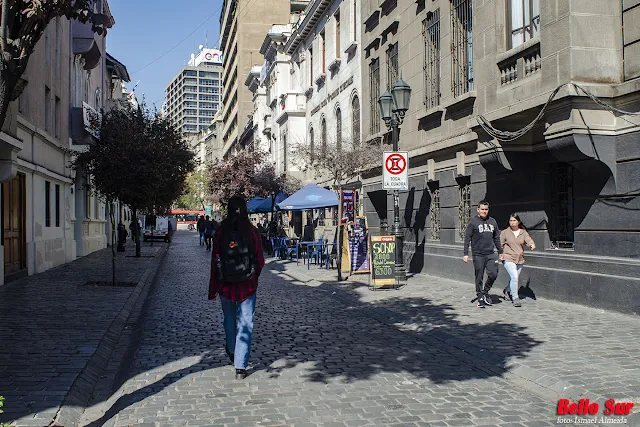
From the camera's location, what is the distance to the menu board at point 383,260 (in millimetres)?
13648

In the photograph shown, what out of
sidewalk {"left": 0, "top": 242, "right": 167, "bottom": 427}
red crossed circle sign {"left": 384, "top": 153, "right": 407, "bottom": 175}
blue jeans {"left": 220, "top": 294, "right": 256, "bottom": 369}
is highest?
red crossed circle sign {"left": 384, "top": 153, "right": 407, "bottom": 175}

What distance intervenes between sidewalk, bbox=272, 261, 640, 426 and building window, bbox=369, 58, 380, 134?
8588 millimetres

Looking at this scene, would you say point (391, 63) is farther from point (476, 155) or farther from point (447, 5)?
point (476, 155)

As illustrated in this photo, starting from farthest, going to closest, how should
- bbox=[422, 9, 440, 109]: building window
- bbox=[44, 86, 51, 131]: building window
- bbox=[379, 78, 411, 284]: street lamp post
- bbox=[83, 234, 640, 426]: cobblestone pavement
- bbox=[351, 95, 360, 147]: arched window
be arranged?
bbox=[351, 95, 360, 147]: arched window
bbox=[44, 86, 51, 131]: building window
bbox=[422, 9, 440, 109]: building window
bbox=[379, 78, 411, 284]: street lamp post
bbox=[83, 234, 640, 426]: cobblestone pavement

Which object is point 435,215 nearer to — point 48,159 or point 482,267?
point 482,267

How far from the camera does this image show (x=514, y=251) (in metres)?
11.0

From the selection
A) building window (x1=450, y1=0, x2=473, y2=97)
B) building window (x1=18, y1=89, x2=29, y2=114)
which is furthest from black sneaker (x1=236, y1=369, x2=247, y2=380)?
building window (x1=18, y1=89, x2=29, y2=114)

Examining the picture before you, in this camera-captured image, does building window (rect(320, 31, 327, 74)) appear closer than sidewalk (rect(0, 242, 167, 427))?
No

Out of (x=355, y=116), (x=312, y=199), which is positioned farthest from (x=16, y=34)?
(x=355, y=116)

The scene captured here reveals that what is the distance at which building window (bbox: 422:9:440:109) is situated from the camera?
637 inches

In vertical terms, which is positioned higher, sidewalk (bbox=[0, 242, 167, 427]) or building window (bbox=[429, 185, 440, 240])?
building window (bbox=[429, 185, 440, 240])

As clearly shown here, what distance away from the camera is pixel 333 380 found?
625 centimetres

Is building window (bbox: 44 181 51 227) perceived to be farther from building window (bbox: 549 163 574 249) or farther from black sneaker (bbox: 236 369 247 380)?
black sneaker (bbox: 236 369 247 380)

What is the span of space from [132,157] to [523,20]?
11713mm
